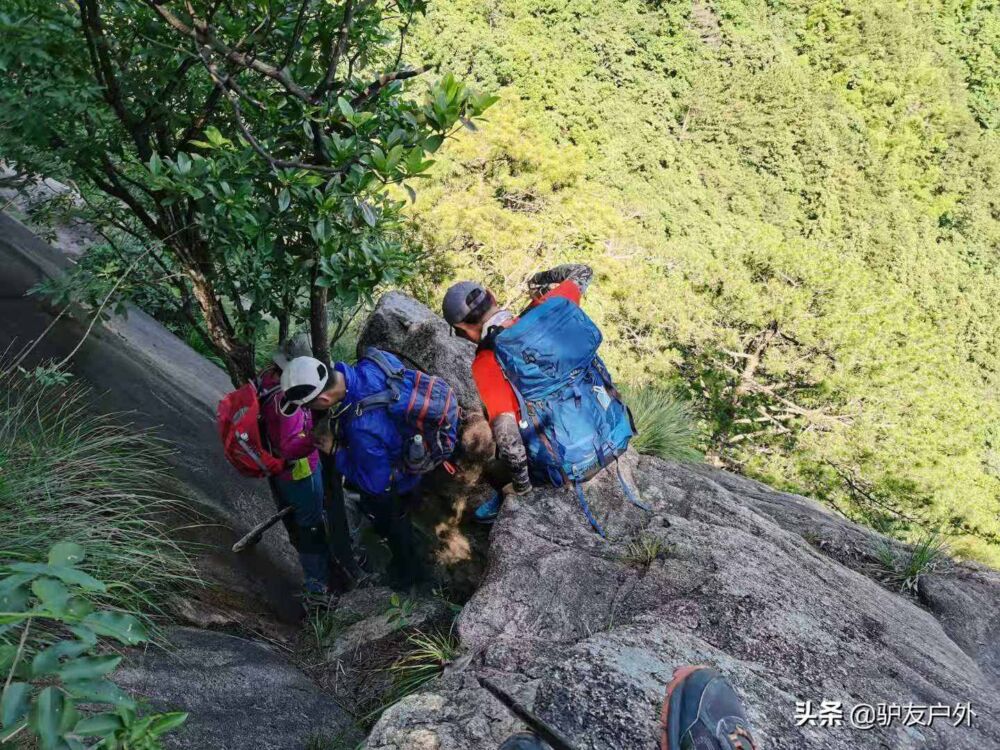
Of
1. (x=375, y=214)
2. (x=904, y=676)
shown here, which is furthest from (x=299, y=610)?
(x=904, y=676)

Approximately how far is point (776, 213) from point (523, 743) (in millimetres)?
34061

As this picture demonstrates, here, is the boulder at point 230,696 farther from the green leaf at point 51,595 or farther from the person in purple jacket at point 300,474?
the green leaf at point 51,595

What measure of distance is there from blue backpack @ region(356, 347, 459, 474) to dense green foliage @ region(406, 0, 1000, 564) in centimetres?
735

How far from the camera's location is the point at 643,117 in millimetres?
29984

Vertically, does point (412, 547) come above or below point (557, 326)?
below

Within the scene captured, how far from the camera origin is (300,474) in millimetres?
3873

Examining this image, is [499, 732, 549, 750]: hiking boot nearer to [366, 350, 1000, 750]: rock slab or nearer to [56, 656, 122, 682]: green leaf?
[366, 350, 1000, 750]: rock slab

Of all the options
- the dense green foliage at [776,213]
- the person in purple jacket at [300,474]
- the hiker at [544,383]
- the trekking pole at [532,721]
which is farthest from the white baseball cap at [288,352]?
the dense green foliage at [776,213]

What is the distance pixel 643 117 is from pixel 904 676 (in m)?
30.4

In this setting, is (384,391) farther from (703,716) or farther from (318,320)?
(703,716)

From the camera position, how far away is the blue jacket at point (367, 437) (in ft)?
11.7

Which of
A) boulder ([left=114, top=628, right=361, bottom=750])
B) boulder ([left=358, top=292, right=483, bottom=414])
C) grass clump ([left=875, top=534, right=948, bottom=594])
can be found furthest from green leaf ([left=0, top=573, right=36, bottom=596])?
grass clump ([left=875, top=534, right=948, bottom=594])

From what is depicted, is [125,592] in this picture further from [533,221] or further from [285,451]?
[533,221]

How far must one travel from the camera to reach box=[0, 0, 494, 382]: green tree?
8.25 feet
